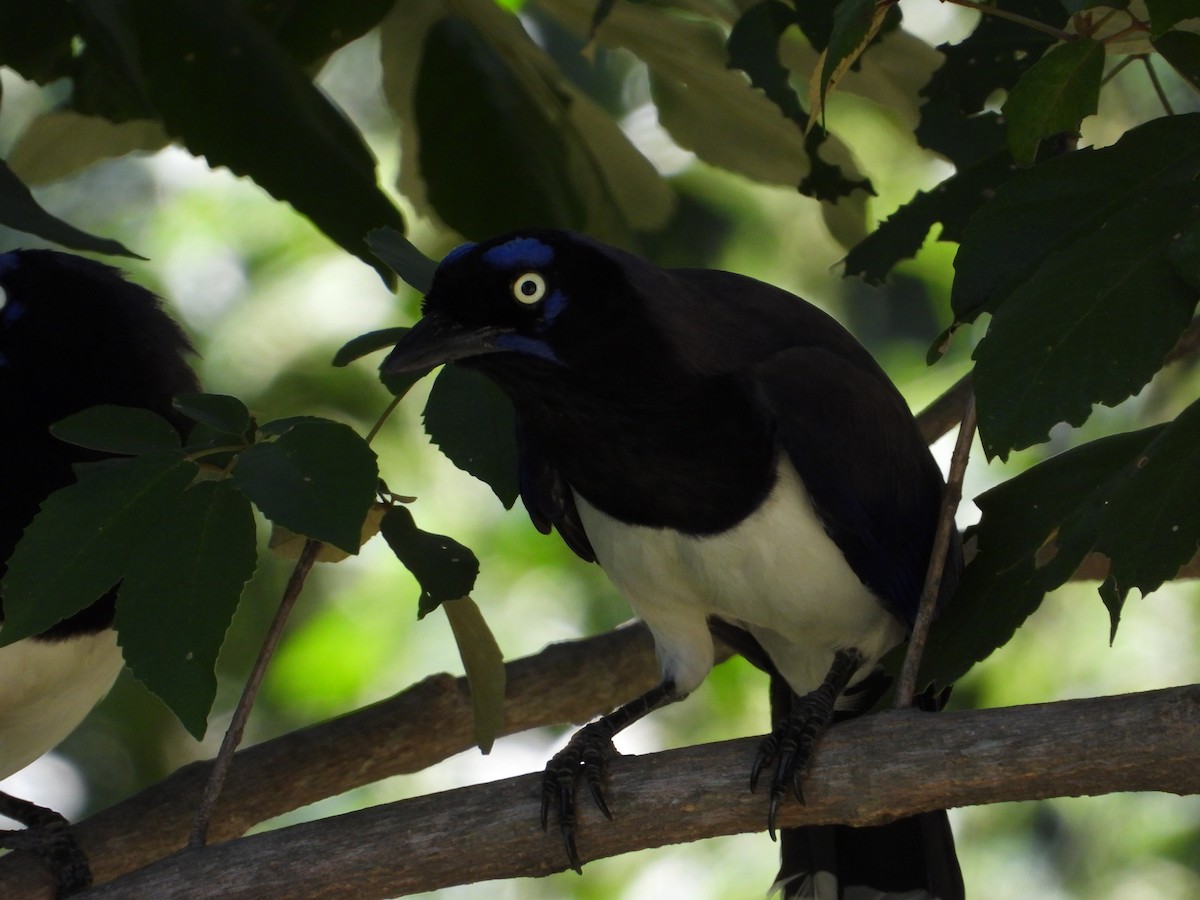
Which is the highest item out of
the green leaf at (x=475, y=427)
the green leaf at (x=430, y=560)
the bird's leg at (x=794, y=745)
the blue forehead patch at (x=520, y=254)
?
the blue forehead patch at (x=520, y=254)

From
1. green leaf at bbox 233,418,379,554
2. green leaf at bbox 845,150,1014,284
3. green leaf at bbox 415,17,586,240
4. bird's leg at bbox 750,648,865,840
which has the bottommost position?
bird's leg at bbox 750,648,865,840

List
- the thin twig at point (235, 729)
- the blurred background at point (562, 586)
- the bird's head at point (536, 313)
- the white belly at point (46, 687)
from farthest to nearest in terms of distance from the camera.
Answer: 1. the blurred background at point (562, 586)
2. the white belly at point (46, 687)
3. the bird's head at point (536, 313)
4. the thin twig at point (235, 729)

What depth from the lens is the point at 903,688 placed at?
2.01 metres

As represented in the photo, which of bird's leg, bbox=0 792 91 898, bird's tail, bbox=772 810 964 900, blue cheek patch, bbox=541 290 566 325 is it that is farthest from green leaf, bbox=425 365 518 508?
bird's leg, bbox=0 792 91 898

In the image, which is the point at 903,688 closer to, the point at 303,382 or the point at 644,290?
the point at 644,290

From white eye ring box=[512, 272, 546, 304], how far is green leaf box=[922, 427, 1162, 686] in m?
0.69

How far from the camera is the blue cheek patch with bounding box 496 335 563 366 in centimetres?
225

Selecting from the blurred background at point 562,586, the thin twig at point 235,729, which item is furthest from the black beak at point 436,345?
the blurred background at point 562,586

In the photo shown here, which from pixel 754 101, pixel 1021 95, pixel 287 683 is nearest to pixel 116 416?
pixel 1021 95

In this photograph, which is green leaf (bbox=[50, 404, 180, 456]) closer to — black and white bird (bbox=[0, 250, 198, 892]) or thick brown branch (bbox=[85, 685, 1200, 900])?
thick brown branch (bbox=[85, 685, 1200, 900])

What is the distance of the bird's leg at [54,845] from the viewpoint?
2639 mm

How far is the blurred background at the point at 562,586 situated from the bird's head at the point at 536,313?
8.61ft

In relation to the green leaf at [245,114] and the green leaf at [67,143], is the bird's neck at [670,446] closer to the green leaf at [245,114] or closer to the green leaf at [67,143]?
the green leaf at [245,114]

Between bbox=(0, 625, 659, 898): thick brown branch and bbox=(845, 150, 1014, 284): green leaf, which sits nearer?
bbox=(845, 150, 1014, 284): green leaf
